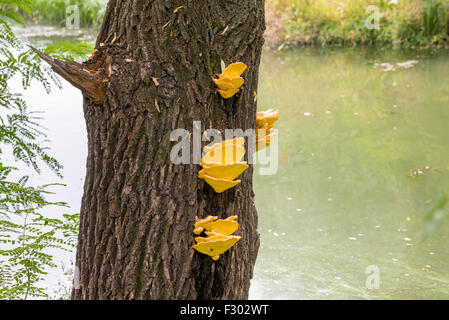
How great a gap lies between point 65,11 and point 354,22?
564cm

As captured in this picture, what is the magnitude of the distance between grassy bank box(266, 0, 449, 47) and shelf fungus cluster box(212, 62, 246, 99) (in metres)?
7.66

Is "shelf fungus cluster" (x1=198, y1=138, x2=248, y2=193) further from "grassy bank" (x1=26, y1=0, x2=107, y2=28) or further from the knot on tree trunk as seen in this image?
"grassy bank" (x1=26, y1=0, x2=107, y2=28)

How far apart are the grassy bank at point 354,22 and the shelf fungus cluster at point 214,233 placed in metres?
7.83

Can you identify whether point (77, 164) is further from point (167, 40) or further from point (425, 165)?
point (167, 40)

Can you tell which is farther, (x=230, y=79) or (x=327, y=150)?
(x=327, y=150)

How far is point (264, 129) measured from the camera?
171 cm

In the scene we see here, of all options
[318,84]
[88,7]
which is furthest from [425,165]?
[88,7]

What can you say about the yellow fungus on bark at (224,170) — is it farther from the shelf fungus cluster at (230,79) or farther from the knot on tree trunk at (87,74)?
the knot on tree trunk at (87,74)

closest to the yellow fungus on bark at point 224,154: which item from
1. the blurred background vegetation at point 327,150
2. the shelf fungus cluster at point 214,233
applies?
the shelf fungus cluster at point 214,233

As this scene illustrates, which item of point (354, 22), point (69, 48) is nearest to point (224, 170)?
point (69, 48)

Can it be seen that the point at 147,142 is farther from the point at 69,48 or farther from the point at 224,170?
the point at 69,48

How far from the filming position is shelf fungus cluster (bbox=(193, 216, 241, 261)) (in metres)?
1.37

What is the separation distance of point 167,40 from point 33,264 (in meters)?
1.21

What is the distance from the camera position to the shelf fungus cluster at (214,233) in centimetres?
137
